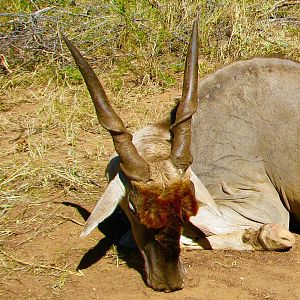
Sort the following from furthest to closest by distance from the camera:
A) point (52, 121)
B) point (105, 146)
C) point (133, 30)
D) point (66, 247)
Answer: point (133, 30), point (52, 121), point (105, 146), point (66, 247)

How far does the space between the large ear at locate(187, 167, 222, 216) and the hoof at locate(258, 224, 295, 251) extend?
1.31 feet

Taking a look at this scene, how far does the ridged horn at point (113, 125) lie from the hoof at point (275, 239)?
115 centimetres

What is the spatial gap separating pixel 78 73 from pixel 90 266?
418cm

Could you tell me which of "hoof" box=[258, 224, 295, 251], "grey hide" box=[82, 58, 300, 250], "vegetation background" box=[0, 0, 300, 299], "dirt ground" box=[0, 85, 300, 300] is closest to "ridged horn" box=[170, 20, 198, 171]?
"grey hide" box=[82, 58, 300, 250]

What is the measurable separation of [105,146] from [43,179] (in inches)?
36.7

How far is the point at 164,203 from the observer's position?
160 inches

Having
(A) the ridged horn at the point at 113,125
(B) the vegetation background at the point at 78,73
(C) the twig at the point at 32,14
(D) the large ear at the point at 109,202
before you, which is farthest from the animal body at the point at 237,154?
(C) the twig at the point at 32,14

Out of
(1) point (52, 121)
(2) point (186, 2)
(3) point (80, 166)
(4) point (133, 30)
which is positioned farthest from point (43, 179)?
(2) point (186, 2)

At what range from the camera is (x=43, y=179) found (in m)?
6.12

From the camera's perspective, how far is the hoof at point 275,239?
4.78 metres

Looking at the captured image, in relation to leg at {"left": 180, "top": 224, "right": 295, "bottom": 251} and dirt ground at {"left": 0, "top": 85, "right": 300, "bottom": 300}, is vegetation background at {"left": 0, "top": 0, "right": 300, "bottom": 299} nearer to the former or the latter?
dirt ground at {"left": 0, "top": 85, "right": 300, "bottom": 300}

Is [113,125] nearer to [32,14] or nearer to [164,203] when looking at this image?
[164,203]

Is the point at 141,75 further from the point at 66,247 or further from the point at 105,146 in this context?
the point at 66,247

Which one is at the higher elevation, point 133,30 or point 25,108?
point 133,30
